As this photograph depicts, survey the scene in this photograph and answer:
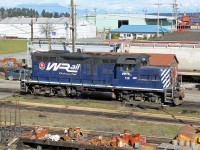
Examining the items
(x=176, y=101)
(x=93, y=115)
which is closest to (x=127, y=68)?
(x=176, y=101)

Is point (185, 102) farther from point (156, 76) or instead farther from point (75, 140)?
point (75, 140)

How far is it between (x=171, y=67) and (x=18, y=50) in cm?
5812

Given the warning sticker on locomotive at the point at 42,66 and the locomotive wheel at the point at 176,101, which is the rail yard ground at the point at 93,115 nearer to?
the locomotive wheel at the point at 176,101

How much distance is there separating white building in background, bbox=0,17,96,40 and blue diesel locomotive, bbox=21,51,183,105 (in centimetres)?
7898

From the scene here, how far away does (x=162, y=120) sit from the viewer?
24.4m

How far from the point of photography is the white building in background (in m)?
114

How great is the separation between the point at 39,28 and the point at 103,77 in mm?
91882

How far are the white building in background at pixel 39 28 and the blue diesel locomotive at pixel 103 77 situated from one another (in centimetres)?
7898

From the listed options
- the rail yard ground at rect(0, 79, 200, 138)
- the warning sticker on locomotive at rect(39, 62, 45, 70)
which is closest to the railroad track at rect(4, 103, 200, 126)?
the rail yard ground at rect(0, 79, 200, 138)

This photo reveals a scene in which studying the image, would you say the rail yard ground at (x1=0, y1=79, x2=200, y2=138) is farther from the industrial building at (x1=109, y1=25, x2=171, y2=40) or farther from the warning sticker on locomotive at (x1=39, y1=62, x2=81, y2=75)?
the industrial building at (x1=109, y1=25, x2=171, y2=40)

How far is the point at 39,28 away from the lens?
4685 inches

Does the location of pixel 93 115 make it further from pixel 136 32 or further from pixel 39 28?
pixel 39 28

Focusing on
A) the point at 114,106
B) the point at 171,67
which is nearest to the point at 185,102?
the point at 171,67

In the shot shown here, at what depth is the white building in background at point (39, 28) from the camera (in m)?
114
